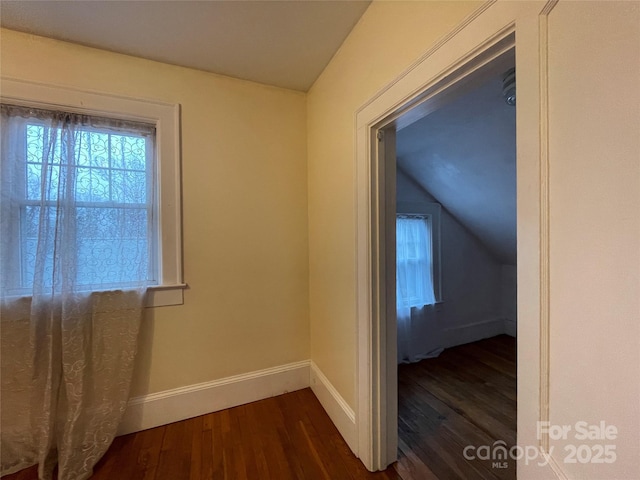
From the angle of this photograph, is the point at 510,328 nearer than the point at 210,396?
No

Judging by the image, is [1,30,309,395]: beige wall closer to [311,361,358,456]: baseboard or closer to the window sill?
the window sill

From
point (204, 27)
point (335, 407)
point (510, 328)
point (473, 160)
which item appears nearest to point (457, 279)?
point (510, 328)

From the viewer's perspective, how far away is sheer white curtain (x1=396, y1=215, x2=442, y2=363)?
284 cm

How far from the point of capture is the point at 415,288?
2.97 m

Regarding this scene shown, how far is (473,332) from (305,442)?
2.59m

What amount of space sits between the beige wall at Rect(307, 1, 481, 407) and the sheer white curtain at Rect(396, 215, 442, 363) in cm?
114

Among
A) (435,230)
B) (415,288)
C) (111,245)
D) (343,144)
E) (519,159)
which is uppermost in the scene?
(343,144)

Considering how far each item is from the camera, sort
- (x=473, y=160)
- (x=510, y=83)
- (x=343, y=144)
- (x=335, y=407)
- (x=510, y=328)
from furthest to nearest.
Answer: (x=510, y=328), (x=473, y=160), (x=335, y=407), (x=343, y=144), (x=510, y=83)

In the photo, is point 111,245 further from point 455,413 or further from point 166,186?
point 455,413

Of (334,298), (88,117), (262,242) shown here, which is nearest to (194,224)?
(262,242)

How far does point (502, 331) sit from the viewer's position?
350 cm

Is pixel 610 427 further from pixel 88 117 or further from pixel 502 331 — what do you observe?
pixel 502 331

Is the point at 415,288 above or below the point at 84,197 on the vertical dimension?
below

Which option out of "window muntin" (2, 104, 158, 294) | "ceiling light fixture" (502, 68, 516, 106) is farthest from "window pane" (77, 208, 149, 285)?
"ceiling light fixture" (502, 68, 516, 106)
